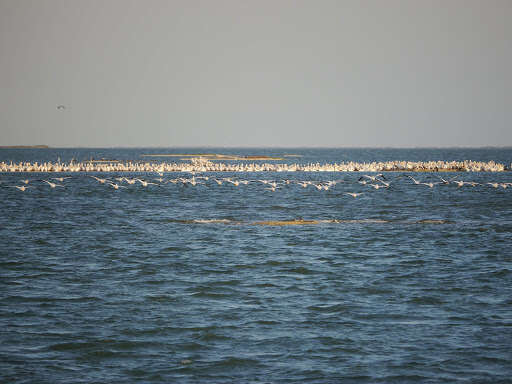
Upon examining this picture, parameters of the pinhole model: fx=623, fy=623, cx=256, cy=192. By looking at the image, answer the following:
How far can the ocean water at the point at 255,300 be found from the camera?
14.4 m

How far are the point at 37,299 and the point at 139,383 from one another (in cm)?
877

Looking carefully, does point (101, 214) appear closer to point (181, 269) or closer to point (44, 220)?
point (44, 220)

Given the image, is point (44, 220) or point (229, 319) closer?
point (229, 319)

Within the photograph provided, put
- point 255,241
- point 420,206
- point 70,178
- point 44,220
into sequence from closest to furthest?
point 255,241 → point 44,220 → point 420,206 → point 70,178

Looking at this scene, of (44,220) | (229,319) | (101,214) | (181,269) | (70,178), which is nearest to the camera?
(229,319)

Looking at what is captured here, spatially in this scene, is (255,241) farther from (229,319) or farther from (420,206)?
(420,206)

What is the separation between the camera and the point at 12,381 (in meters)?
13.4

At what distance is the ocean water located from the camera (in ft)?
47.3

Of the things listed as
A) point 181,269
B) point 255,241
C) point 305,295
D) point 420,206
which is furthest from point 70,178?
point 305,295

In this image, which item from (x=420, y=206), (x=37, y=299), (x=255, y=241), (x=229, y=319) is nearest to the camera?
(x=229, y=319)

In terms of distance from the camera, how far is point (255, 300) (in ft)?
67.5

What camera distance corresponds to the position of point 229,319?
719 inches

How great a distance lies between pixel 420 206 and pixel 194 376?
43589mm

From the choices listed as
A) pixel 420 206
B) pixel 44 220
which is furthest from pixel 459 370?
pixel 420 206
